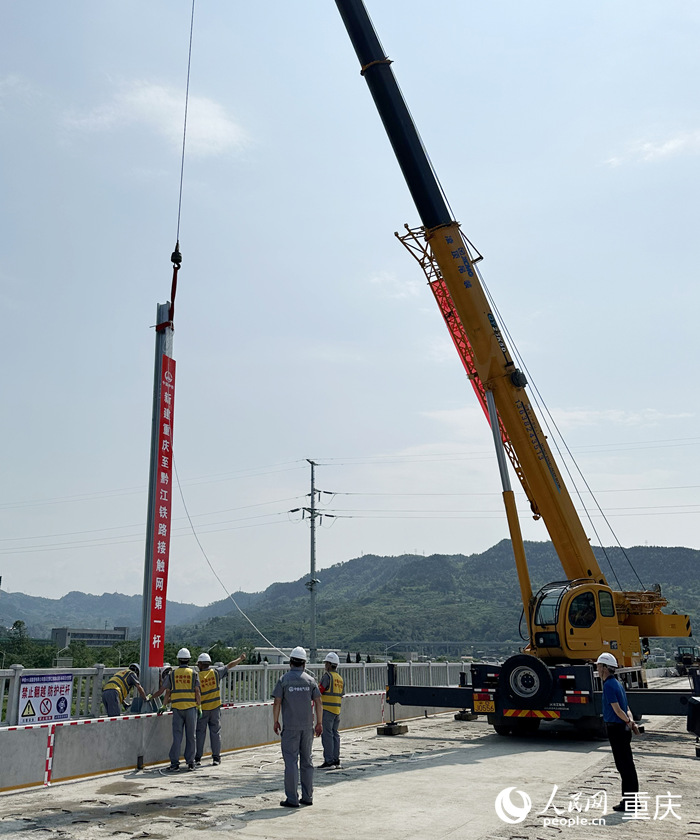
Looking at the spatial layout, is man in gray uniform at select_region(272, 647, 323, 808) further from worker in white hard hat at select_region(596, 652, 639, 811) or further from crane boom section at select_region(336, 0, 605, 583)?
crane boom section at select_region(336, 0, 605, 583)

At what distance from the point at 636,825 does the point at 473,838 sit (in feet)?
6.04

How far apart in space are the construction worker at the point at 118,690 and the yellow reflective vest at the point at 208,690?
44.7 inches

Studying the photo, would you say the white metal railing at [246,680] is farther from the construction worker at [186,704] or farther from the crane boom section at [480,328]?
the crane boom section at [480,328]

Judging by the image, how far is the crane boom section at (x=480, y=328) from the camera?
16219 millimetres

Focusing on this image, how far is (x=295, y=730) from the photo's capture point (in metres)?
8.62

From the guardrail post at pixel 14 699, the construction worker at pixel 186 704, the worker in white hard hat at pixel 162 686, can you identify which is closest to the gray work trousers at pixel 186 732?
the construction worker at pixel 186 704

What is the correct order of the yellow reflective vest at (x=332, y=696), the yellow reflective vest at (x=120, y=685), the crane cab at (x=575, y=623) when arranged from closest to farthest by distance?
1. the yellow reflective vest at (x=332, y=696)
2. the yellow reflective vest at (x=120, y=685)
3. the crane cab at (x=575, y=623)

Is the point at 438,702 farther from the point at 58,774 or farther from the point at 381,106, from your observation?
the point at 381,106

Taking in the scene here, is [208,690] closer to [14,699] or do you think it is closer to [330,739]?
[330,739]

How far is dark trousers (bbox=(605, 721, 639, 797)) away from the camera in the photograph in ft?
28.2

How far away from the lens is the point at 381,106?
16.4 m
